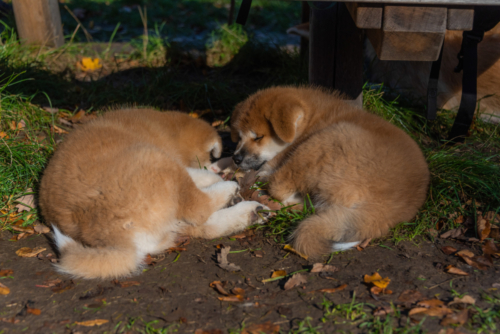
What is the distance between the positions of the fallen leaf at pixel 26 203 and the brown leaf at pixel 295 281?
206cm

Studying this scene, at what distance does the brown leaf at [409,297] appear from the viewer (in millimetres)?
2187

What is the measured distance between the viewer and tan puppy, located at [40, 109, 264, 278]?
8.03 ft

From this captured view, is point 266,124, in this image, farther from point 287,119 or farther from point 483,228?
point 483,228

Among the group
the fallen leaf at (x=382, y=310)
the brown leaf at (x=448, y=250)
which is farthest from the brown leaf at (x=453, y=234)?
the fallen leaf at (x=382, y=310)

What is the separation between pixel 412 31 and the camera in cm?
252

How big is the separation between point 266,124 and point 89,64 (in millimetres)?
3211

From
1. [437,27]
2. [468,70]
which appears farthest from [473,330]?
[468,70]

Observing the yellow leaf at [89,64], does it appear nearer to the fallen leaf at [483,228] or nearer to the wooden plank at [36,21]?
the wooden plank at [36,21]

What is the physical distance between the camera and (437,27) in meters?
2.49

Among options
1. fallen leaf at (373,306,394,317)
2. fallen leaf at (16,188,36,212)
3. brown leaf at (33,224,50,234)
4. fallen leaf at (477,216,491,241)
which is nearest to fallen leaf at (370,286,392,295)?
fallen leaf at (373,306,394,317)

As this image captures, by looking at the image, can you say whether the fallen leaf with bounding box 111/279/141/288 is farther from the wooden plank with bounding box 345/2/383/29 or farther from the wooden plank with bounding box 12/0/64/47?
the wooden plank with bounding box 12/0/64/47

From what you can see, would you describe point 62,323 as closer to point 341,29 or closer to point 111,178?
point 111,178

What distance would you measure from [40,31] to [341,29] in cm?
408

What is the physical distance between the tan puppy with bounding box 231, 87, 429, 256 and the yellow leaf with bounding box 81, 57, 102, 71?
9.86ft
